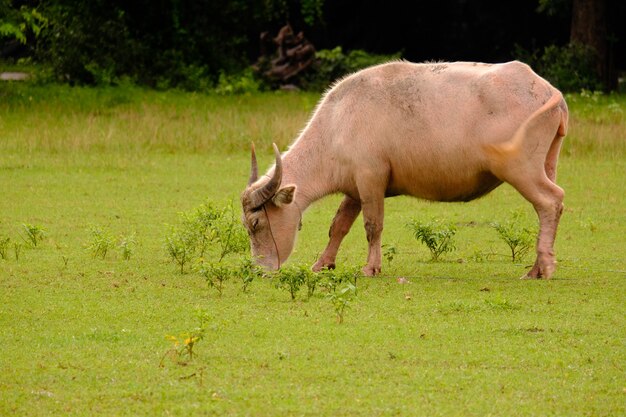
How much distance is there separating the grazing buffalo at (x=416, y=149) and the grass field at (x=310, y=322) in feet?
→ 1.93

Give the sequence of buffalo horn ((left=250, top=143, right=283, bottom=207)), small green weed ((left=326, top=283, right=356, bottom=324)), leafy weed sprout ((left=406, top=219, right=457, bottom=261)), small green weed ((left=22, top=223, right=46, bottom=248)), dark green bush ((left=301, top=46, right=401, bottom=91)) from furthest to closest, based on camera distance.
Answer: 1. dark green bush ((left=301, top=46, right=401, bottom=91))
2. small green weed ((left=22, top=223, right=46, bottom=248))
3. leafy weed sprout ((left=406, top=219, right=457, bottom=261))
4. buffalo horn ((left=250, top=143, right=283, bottom=207))
5. small green weed ((left=326, top=283, right=356, bottom=324))

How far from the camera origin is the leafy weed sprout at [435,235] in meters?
11.5

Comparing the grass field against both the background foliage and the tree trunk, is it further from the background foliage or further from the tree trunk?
the tree trunk

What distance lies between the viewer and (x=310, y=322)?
8.48 metres

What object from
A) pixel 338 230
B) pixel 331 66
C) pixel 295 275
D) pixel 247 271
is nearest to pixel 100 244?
pixel 338 230

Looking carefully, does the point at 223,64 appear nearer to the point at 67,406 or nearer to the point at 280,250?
the point at 280,250

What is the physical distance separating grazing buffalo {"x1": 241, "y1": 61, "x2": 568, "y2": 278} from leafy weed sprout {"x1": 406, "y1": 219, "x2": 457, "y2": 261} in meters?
0.52

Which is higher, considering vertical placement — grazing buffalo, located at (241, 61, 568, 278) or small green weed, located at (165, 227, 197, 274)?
grazing buffalo, located at (241, 61, 568, 278)

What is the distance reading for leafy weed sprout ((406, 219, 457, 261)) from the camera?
1148 centimetres

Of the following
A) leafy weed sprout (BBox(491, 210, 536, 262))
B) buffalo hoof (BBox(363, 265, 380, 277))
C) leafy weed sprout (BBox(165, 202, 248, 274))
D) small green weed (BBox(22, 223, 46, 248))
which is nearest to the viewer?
buffalo hoof (BBox(363, 265, 380, 277))

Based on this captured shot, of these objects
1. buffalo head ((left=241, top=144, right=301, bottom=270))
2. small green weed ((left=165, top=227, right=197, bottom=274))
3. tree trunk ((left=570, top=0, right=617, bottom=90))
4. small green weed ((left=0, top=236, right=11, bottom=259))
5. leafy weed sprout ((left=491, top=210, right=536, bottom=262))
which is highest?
buffalo head ((left=241, top=144, right=301, bottom=270))

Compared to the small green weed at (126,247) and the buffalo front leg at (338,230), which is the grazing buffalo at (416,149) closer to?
the buffalo front leg at (338,230)

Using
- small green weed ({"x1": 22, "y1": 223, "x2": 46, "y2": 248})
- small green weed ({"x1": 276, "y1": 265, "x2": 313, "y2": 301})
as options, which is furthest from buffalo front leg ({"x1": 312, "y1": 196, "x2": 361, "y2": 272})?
small green weed ({"x1": 22, "y1": 223, "x2": 46, "y2": 248})

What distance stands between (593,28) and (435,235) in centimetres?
1874
